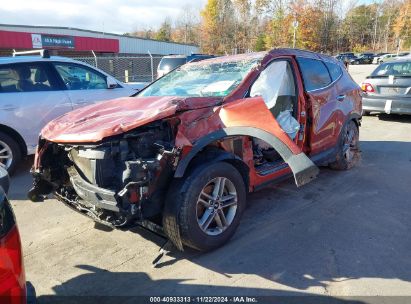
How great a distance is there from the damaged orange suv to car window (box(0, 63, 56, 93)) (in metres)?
2.49

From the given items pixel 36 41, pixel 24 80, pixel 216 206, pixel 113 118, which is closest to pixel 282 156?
pixel 216 206

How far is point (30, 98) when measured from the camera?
578 centimetres

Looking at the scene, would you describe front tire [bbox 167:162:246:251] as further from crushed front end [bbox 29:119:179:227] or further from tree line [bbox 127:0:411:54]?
tree line [bbox 127:0:411:54]

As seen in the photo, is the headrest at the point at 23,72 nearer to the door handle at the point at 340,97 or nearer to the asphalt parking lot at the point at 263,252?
the asphalt parking lot at the point at 263,252

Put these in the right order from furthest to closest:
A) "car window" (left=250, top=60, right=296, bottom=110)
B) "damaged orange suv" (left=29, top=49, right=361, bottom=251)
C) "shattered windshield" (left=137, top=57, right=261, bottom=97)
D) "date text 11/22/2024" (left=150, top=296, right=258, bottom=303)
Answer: "car window" (left=250, top=60, right=296, bottom=110)
"shattered windshield" (left=137, top=57, right=261, bottom=97)
"damaged orange suv" (left=29, top=49, right=361, bottom=251)
"date text 11/22/2024" (left=150, top=296, right=258, bottom=303)

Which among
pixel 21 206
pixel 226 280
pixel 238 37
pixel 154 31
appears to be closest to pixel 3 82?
pixel 21 206

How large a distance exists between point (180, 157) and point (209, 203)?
1.84 feet

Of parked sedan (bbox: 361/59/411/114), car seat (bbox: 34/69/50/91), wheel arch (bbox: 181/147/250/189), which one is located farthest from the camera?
parked sedan (bbox: 361/59/411/114)

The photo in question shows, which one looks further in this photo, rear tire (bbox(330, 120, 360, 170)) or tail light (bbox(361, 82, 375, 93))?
tail light (bbox(361, 82, 375, 93))

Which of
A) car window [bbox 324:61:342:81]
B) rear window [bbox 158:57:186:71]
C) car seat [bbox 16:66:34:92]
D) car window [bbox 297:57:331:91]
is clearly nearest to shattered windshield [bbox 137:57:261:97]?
car window [bbox 297:57:331:91]

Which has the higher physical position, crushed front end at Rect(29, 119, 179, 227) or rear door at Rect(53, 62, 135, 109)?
rear door at Rect(53, 62, 135, 109)

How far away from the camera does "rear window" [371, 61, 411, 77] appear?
942 cm

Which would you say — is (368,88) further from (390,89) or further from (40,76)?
(40,76)

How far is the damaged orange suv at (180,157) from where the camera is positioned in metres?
2.90
